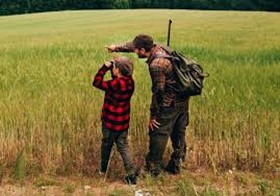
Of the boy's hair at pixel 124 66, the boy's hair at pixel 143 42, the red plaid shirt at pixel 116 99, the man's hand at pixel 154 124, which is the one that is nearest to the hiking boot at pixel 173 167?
the man's hand at pixel 154 124

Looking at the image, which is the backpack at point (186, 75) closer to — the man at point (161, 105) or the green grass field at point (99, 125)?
the man at point (161, 105)

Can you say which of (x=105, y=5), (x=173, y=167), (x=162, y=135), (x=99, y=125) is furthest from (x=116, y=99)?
(x=105, y=5)

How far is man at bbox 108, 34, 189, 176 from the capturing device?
6113mm

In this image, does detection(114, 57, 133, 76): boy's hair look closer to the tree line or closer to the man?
the man

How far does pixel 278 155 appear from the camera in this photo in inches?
259

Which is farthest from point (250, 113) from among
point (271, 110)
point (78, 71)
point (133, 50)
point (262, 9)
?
point (262, 9)

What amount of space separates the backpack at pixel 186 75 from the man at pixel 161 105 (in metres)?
0.06

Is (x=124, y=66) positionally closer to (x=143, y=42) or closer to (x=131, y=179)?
(x=143, y=42)

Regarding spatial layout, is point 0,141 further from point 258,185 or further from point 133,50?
point 258,185

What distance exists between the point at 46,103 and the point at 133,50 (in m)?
2.14

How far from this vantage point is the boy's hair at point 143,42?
6.15m

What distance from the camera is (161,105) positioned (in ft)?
20.7

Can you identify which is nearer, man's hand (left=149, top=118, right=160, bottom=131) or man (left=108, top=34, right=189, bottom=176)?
man (left=108, top=34, right=189, bottom=176)

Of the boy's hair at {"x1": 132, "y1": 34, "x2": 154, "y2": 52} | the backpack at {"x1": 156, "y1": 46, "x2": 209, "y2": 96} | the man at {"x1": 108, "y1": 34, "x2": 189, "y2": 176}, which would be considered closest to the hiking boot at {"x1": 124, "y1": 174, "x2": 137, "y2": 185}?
the man at {"x1": 108, "y1": 34, "x2": 189, "y2": 176}
